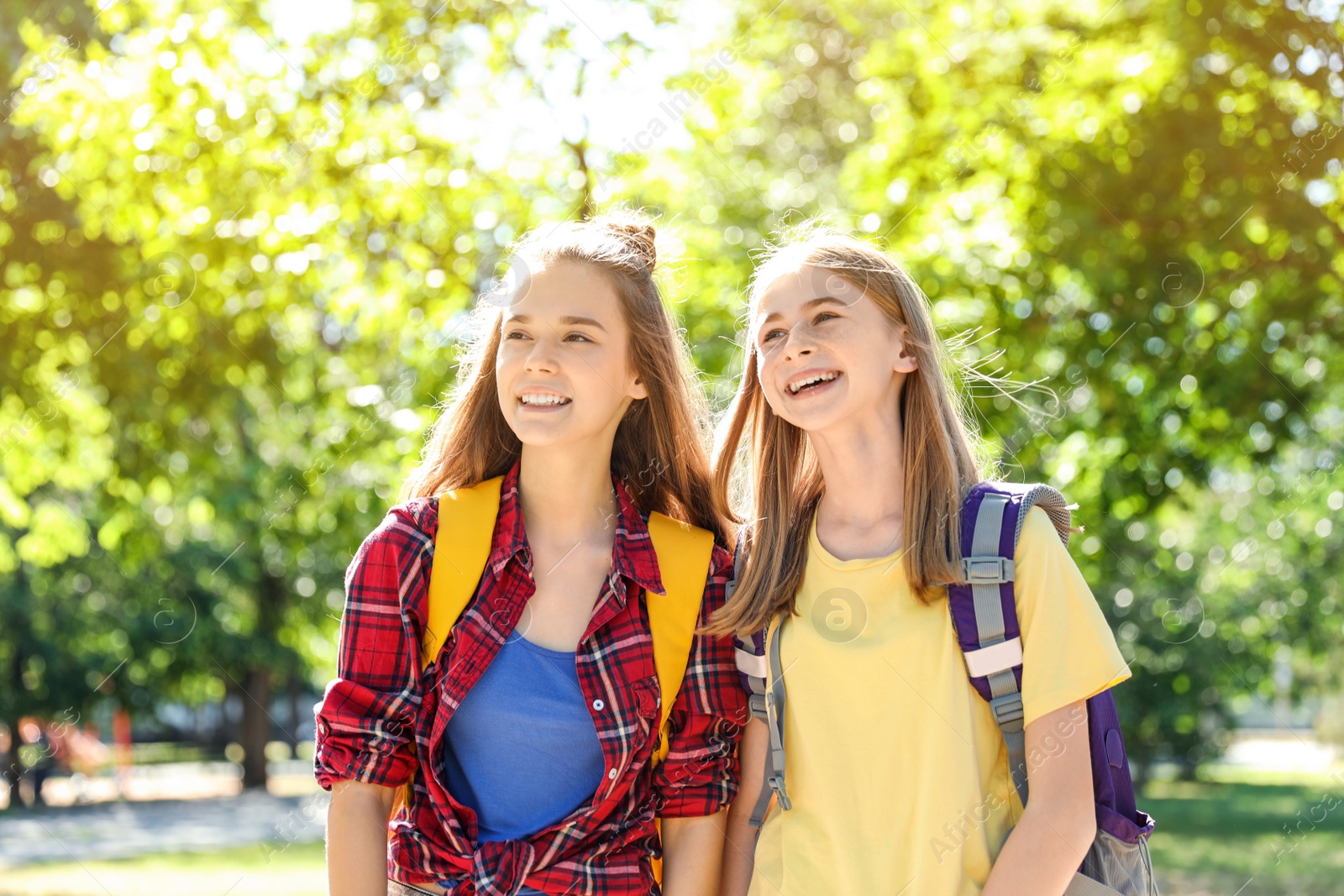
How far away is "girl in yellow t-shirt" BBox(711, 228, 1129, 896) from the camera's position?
7.01ft

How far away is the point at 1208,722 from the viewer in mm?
26484

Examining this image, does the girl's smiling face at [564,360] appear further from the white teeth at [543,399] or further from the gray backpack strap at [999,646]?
the gray backpack strap at [999,646]

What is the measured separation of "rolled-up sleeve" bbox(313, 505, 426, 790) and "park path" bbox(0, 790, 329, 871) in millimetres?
10039

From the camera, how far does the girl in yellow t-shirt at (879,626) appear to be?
214cm

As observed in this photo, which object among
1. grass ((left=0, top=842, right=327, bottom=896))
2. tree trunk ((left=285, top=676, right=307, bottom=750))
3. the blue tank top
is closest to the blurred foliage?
the blue tank top

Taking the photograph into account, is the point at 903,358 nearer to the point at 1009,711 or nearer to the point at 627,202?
the point at 1009,711

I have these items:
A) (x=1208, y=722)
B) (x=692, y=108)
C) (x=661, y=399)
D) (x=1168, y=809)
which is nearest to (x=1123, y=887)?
(x=661, y=399)

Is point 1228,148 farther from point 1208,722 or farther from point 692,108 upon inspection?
point 1208,722

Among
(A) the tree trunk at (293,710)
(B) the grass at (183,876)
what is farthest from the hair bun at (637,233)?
(A) the tree trunk at (293,710)

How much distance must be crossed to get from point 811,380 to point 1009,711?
75 centimetres

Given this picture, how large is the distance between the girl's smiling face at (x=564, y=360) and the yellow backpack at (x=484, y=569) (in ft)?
0.66

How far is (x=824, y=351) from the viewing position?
2.47 metres

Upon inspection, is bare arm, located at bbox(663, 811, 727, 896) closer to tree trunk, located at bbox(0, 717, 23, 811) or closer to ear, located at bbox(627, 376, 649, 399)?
ear, located at bbox(627, 376, 649, 399)

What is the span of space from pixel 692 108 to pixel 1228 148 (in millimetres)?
2802
